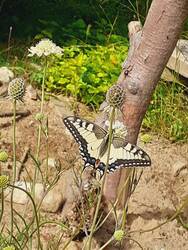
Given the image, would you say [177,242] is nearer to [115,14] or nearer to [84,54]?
[84,54]

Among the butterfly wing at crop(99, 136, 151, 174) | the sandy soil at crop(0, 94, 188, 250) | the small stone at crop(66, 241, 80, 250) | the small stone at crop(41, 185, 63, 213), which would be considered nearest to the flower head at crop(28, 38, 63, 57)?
the butterfly wing at crop(99, 136, 151, 174)

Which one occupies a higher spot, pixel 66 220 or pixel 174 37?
pixel 174 37

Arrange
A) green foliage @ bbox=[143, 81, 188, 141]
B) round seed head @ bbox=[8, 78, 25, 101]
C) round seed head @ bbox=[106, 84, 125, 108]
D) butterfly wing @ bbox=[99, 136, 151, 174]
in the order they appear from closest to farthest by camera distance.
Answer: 1. round seed head @ bbox=[106, 84, 125, 108]
2. round seed head @ bbox=[8, 78, 25, 101]
3. butterfly wing @ bbox=[99, 136, 151, 174]
4. green foliage @ bbox=[143, 81, 188, 141]

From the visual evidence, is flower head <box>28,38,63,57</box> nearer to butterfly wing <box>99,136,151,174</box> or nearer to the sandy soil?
butterfly wing <box>99,136,151,174</box>

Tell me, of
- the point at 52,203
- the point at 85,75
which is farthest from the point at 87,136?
the point at 85,75

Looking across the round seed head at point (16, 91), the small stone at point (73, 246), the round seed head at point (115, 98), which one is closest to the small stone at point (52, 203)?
Answer: the small stone at point (73, 246)

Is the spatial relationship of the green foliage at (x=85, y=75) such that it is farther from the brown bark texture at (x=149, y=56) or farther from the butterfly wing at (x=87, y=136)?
the butterfly wing at (x=87, y=136)

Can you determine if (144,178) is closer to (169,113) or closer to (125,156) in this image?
(169,113)

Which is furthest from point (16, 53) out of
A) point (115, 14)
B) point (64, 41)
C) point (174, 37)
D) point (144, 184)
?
point (174, 37)
